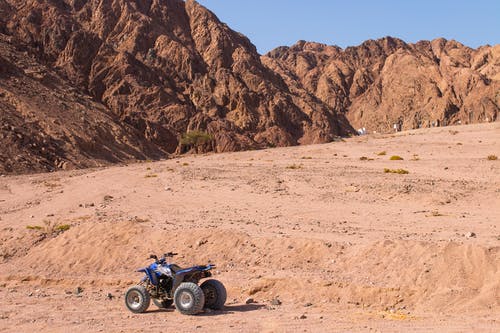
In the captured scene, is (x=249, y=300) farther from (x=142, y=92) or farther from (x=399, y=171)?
(x=142, y=92)

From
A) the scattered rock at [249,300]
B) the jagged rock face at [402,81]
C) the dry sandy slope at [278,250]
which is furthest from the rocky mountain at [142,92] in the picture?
the scattered rock at [249,300]

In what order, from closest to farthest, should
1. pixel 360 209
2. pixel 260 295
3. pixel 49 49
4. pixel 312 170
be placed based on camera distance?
pixel 260 295, pixel 360 209, pixel 312 170, pixel 49 49

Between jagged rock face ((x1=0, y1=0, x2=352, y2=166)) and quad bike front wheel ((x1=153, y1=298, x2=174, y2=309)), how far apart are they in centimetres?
5352

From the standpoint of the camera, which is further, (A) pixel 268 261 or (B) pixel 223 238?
A: (B) pixel 223 238

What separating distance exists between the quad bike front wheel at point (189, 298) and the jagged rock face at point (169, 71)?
178 feet

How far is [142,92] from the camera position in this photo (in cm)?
7000

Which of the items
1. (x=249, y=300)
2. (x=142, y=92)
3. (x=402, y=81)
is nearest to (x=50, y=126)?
(x=142, y=92)

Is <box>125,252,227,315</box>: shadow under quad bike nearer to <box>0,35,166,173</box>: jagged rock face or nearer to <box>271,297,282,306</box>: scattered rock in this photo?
<box>271,297,282,306</box>: scattered rock

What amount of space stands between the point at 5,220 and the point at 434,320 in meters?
15.3

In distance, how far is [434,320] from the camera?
368 inches

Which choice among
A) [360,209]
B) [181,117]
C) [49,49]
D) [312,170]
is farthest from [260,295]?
[49,49]

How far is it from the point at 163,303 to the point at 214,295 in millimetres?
1044

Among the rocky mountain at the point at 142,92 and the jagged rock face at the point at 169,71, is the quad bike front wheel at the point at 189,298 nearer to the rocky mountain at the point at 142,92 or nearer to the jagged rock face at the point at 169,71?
the rocky mountain at the point at 142,92

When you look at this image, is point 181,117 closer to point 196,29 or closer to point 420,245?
point 196,29
